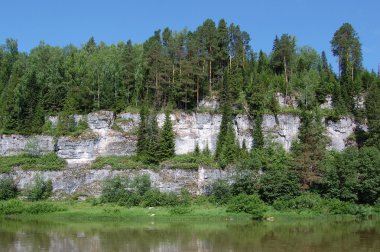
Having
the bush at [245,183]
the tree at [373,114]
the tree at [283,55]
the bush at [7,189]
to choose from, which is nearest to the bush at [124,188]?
the bush at [245,183]

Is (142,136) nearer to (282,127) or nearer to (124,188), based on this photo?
(124,188)

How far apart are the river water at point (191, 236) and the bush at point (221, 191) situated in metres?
9.87

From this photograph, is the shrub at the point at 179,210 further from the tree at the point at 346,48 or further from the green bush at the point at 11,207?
the tree at the point at 346,48

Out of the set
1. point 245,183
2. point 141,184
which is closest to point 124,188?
point 141,184

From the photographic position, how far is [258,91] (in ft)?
231

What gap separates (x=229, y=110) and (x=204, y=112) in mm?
4281

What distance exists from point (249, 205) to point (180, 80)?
26351 millimetres

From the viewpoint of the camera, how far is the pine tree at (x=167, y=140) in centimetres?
6475

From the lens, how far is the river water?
30844 millimetres

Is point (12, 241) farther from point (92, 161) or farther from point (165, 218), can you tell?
point (92, 161)

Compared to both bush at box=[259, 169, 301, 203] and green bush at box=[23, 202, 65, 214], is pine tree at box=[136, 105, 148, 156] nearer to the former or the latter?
green bush at box=[23, 202, 65, 214]

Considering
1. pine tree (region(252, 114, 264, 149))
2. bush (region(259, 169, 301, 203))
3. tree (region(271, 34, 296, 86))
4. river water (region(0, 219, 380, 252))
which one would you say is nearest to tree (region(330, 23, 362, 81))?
tree (region(271, 34, 296, 86))

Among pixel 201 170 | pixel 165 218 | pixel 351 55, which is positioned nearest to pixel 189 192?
pixel 201 170

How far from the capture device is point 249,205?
52.3m
